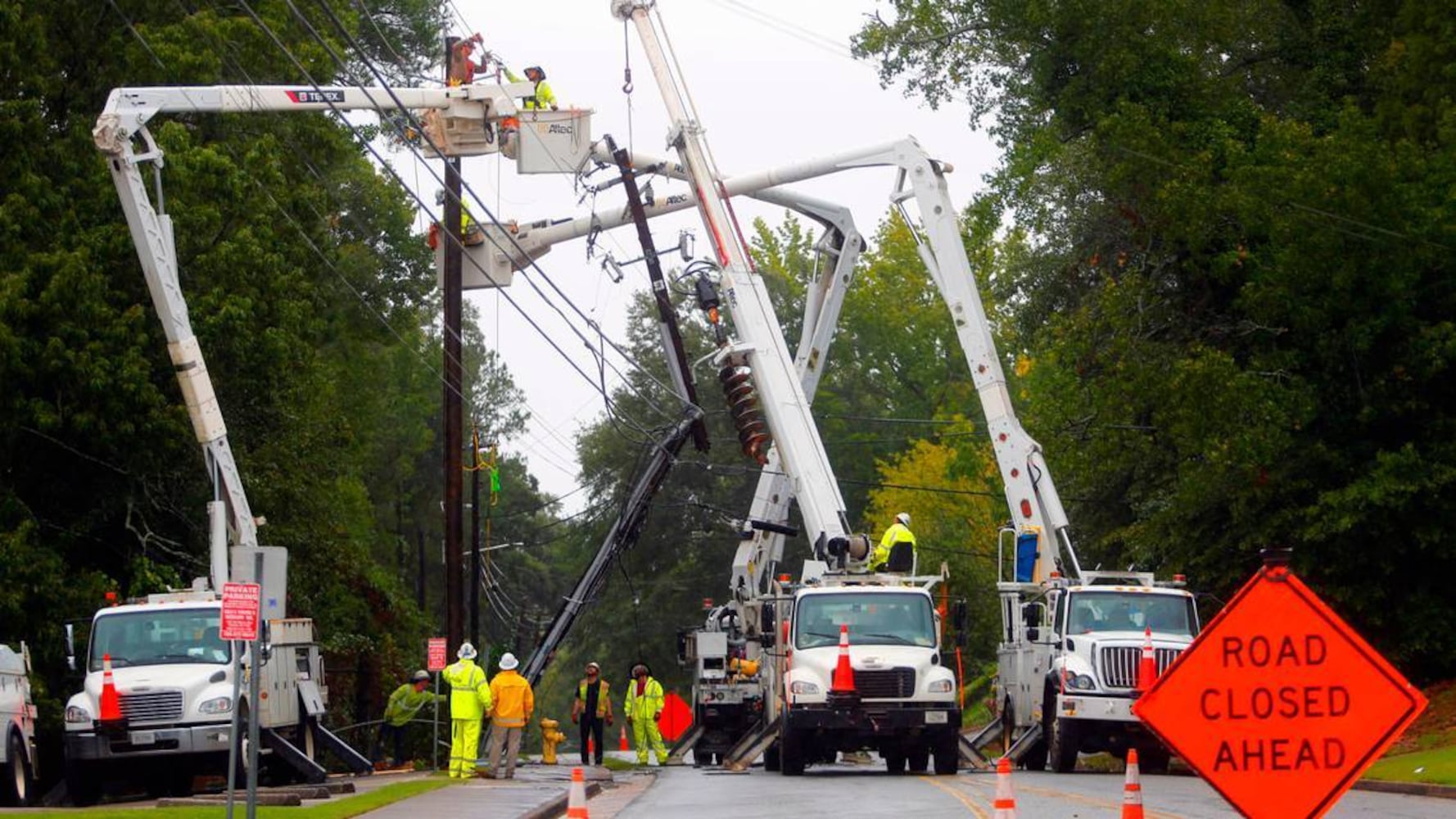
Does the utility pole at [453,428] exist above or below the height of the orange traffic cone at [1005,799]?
above

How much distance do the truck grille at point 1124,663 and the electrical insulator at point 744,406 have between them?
6.72 meters

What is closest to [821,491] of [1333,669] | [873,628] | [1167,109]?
[873,628]

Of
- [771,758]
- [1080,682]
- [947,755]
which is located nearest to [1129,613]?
[1080,682]

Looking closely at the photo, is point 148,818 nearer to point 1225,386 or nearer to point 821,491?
point 821,491

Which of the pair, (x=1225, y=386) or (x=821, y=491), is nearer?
(x=821, y=491)

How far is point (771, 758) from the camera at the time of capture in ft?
96.2

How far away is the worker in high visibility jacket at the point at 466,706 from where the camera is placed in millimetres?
26406

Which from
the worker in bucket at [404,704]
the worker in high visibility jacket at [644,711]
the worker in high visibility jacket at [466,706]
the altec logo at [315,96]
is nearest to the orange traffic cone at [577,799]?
the worker in high visibility jacket at [466,706]

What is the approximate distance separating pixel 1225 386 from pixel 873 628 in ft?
29.7

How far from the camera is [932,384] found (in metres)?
83.7

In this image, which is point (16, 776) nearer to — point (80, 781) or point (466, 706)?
point (80, 781)

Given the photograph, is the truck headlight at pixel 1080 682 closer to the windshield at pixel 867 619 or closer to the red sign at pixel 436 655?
the windshield at pixel 867 619

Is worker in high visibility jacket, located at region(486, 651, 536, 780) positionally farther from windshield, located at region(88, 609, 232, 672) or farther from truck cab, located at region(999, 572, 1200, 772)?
truck cab, located at region(999, 572, 1200, 772)

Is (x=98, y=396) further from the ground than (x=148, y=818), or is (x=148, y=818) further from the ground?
(x=98, y=396)
